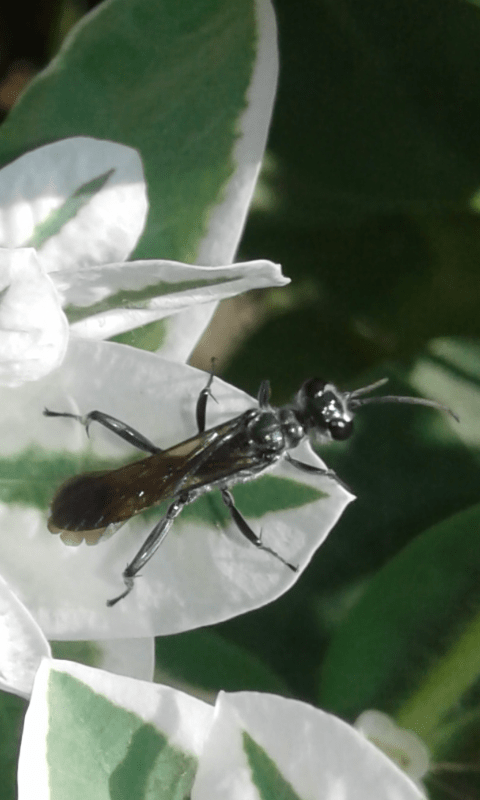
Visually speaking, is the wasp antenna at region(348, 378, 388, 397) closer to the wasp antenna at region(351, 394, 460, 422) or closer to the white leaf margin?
the wasp antenna at region(351, 394, 460, 422)

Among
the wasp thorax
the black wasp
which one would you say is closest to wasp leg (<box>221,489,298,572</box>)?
the black wasp

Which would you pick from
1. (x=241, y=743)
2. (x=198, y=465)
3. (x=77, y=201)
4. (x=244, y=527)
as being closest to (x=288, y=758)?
(x=241, y=743)

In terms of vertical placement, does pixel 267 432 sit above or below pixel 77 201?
below

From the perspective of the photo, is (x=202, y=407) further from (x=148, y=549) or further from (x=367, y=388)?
(x=367, y=388)

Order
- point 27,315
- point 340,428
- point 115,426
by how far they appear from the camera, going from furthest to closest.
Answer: point 340,428, point 115,426, point 27,315

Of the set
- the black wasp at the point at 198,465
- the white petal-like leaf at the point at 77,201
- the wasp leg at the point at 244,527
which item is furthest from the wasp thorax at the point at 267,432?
the white petal-like leaf at the point at 77,201

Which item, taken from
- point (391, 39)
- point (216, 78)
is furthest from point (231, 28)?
point (391, 39)
